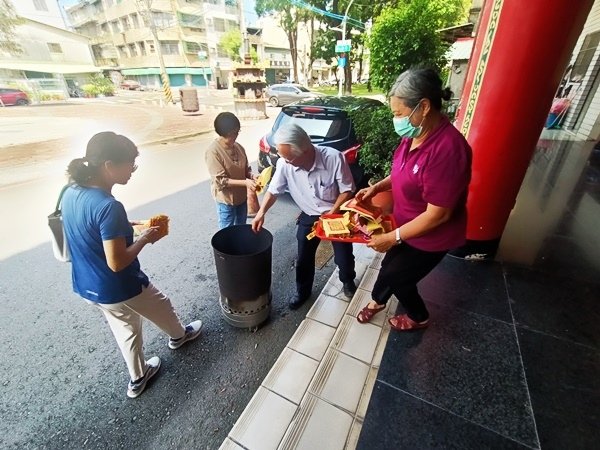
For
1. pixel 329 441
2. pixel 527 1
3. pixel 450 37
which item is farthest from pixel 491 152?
pixel 450 37

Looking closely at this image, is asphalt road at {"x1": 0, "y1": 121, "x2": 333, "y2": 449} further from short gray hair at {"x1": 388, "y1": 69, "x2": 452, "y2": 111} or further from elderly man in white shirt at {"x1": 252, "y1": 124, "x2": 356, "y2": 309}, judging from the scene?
short gray hair at {"x1": 388, "y1": 69, "x2": 452, "y2": 111}

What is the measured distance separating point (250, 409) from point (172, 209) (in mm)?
3825

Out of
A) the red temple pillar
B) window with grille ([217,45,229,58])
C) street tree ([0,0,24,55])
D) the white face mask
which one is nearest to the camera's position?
the white face mask

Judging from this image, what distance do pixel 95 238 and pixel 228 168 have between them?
1.43 meters

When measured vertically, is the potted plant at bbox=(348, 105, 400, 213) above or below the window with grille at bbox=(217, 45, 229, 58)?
below

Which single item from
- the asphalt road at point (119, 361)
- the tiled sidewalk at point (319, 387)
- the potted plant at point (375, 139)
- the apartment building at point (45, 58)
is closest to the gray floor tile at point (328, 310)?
the tiled sidewalk at point (319, 387)

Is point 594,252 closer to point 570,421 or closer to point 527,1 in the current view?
point 570,421

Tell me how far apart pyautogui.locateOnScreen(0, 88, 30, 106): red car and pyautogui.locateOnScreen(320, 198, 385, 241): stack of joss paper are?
84.8ft

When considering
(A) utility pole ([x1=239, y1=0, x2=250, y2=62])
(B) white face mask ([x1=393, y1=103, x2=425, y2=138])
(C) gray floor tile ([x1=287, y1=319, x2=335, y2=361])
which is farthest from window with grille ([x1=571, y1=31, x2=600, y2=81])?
(A) utility pole ([x1=239, y1=0, x2=250, y2=62])

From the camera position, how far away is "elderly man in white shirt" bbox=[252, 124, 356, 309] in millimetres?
2025

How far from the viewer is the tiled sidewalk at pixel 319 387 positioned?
1.66m

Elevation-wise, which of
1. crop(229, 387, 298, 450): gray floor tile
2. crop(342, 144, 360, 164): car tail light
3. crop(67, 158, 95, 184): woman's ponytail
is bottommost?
crop(229, 387, 298, 450): gray floor tile

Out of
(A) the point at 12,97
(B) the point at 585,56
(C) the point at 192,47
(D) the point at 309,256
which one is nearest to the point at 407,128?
(D) the point at 309,256

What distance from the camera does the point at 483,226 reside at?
301 centimetres
